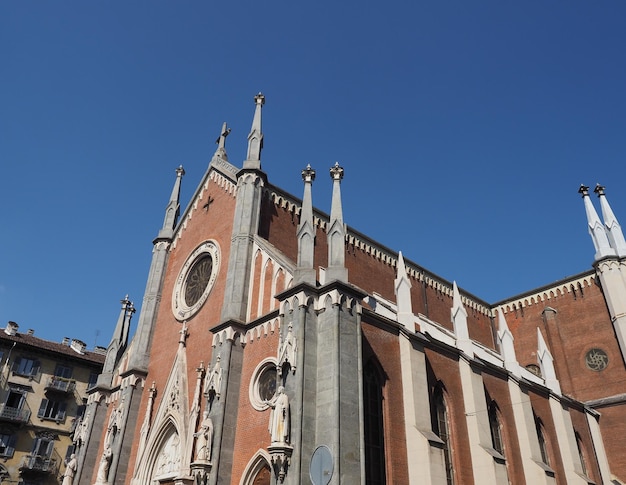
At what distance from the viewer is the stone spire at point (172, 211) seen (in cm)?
2756

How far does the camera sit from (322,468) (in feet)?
30.6

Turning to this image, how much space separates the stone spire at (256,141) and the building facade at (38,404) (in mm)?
22304

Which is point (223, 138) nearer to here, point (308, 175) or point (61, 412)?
point (308, 175)

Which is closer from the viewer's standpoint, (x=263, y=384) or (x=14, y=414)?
(x=263, y=384)

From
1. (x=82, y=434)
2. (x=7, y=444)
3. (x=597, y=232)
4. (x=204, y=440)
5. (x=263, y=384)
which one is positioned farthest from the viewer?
(x=7, y=444)

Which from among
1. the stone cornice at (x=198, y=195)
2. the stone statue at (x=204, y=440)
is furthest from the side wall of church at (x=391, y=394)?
the stone cornice at (x=198, y=195)

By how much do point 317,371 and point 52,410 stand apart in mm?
30036

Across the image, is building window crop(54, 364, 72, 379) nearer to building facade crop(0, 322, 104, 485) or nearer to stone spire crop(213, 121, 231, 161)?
building facade crop(0, 322, 104, 485)

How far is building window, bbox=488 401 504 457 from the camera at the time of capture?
2198 centimetres

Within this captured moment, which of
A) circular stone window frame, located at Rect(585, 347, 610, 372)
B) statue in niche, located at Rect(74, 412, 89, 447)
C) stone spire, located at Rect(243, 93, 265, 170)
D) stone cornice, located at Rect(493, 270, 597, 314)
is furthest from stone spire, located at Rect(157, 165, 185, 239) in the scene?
circular stone window frame, located at Rect(585, 347, 610, 372)

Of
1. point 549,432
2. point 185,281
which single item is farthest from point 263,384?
point 549,432

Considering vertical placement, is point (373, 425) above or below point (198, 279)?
below

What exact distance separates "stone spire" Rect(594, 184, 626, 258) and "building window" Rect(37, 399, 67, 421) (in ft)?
123

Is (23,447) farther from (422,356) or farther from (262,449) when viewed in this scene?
(422,356)
